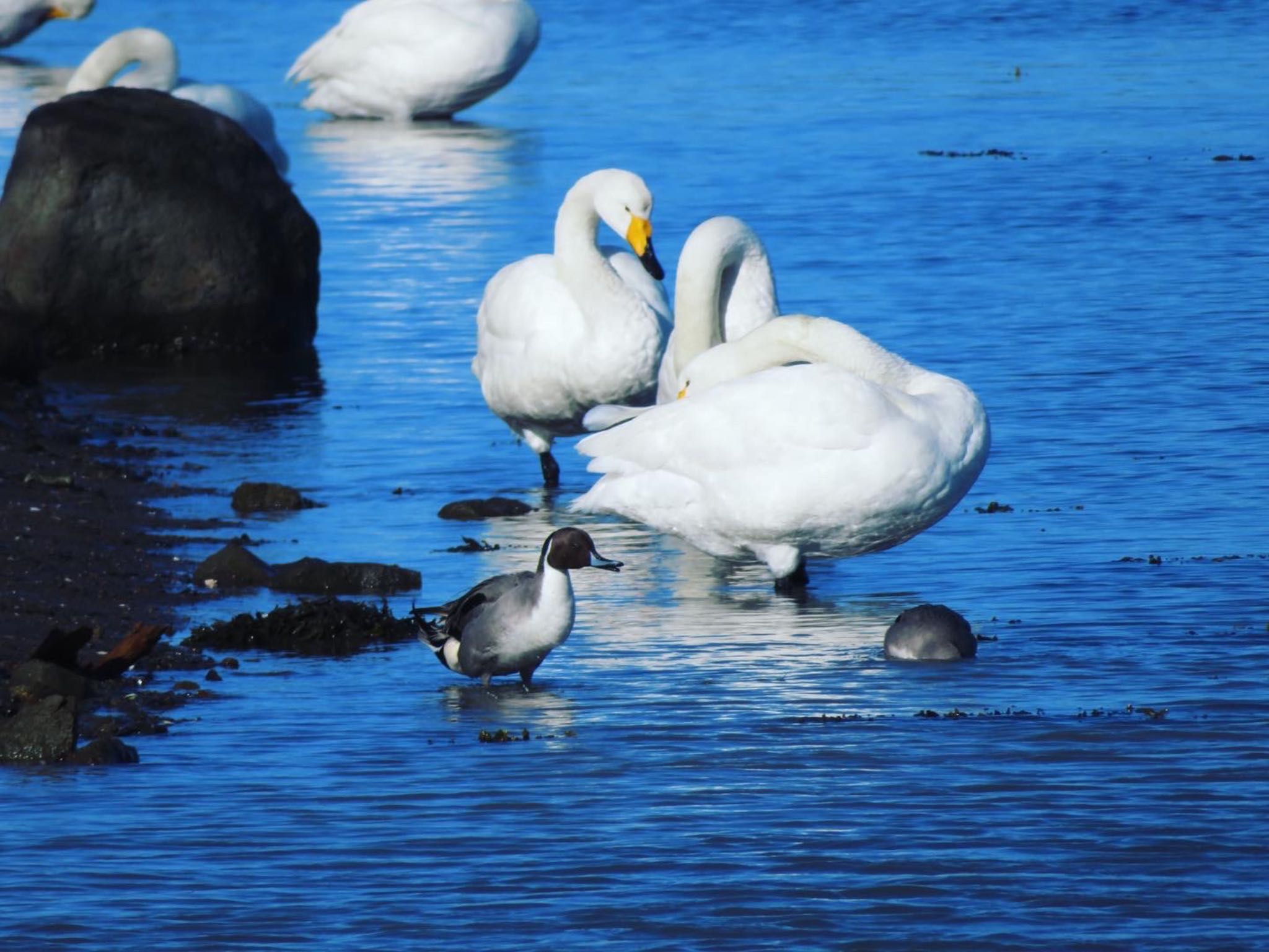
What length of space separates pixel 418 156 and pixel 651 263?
46.8 ft

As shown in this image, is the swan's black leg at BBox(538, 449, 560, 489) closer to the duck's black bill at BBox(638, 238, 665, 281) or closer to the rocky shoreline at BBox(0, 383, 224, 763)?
the duck's black bill at BBox(638, 238, 665, 281)

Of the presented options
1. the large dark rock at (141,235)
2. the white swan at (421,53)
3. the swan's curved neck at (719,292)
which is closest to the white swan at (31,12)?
the white swan at (421,53)

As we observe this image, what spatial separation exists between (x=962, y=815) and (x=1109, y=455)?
5855mm

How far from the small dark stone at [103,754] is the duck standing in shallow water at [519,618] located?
1.45 meters

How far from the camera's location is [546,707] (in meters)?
8.84

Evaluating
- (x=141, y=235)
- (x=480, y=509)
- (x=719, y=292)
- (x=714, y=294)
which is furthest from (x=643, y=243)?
(x=141, y=235)

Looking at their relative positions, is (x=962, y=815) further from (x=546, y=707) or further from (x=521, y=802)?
(x=546, y=707)

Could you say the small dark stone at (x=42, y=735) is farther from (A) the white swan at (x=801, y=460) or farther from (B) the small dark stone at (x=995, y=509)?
(B) the small dark stone at (x=995, y=509)

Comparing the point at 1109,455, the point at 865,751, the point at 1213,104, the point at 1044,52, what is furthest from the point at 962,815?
the point at 1044,52

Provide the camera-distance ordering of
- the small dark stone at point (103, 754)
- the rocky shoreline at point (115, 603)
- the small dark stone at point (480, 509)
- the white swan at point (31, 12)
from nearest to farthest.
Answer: the small dark stone at point (103, 754), the rocky shoreline at point (115, 603), the small dark stone at point (480, 509), the white swan at point (31, 12)

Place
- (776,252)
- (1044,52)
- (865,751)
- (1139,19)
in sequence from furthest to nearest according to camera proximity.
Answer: (1139,19), (1044,52), (776,252), (865,751)

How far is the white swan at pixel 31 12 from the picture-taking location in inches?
1478

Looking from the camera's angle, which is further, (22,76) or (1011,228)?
(22,76)

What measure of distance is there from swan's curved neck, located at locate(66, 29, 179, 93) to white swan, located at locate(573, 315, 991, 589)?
13849 mm
